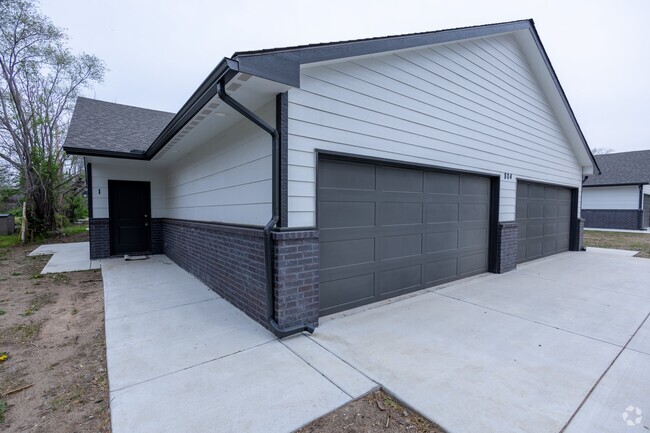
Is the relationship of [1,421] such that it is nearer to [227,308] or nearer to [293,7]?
[227,308]

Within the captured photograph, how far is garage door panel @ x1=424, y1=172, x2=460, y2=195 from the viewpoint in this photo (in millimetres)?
5258

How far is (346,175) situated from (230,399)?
2.81 meters

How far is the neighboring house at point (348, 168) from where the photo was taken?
11.3 ft

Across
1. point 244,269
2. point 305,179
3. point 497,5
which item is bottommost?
point 244,269

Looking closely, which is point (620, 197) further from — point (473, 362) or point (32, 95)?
point (32, 95)

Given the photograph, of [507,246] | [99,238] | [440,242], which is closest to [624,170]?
[507,246]

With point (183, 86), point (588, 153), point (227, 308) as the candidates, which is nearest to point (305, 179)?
point (227, 308)

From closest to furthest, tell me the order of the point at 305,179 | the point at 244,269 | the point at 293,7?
the point at 305,179, the point at 244,269, the point at 293,7

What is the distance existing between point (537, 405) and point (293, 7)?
33.5 feet

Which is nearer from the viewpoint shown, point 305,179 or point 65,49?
point 305,179

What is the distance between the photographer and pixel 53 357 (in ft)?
9.93

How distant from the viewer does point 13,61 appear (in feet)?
40.1

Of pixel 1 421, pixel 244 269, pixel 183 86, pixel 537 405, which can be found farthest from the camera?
pixel 183 86

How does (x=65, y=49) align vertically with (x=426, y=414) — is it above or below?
above
